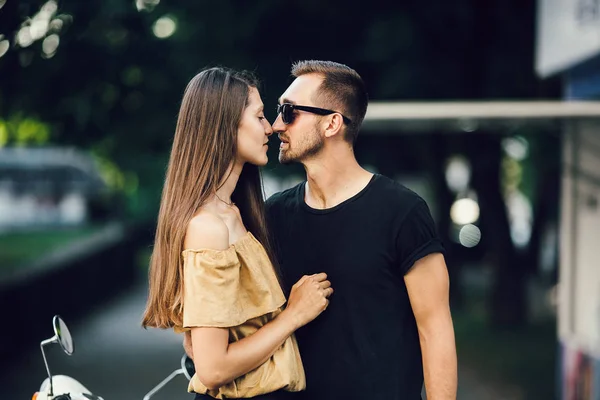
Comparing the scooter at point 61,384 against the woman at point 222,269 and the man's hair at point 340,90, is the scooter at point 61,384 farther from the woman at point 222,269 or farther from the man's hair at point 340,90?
the man's hair at point 340,90

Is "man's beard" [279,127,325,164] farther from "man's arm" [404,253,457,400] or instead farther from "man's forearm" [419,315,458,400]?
"man's forearm" [419,315,458,400]

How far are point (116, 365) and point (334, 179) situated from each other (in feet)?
28.4

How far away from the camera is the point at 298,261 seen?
3170mm

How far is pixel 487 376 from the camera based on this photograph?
34.9 feet

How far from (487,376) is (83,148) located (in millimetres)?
5518

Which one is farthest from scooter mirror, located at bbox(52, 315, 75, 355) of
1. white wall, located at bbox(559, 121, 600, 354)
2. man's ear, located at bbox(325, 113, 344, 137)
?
white wall, located at bbox(559, 121, 600, 354)

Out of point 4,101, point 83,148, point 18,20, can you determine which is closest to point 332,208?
point 18,20

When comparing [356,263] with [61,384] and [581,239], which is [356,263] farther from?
[581,239]

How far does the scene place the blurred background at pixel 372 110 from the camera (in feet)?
24.5

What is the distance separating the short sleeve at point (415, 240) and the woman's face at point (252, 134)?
515 mm

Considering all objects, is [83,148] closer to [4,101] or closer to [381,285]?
[4,101]

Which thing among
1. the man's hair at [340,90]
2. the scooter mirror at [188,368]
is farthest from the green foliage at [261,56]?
the scooter mirror at [188,368]

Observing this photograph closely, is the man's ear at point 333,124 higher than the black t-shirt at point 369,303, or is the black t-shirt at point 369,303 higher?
the man's ear at point 333,124

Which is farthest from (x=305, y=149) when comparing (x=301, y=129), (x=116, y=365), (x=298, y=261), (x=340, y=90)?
(x=116, y=365)
